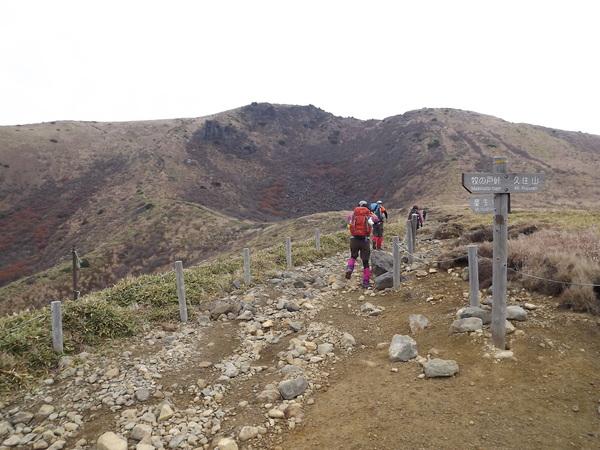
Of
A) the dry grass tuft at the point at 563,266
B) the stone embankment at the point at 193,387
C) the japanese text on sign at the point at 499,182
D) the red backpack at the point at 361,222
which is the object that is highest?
the japanese text on sign at the point at 499,182

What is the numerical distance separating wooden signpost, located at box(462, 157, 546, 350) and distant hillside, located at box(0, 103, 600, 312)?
26081 millimetres

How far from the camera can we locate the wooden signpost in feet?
16.3

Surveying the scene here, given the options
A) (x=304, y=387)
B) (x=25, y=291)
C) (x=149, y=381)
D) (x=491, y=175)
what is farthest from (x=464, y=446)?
(x=25, y=291)

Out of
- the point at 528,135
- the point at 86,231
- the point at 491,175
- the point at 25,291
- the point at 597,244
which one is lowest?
the point at 25,291

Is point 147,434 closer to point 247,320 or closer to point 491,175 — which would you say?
point 247,320

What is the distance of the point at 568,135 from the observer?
230 ft

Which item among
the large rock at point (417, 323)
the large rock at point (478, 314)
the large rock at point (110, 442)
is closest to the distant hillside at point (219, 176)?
the large rock at point (417, 323)

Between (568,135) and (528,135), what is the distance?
37.5 feet

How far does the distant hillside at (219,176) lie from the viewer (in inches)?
1553

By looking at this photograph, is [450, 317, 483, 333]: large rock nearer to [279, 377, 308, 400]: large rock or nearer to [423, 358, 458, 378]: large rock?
[423, 358, 458, 378]: large rock

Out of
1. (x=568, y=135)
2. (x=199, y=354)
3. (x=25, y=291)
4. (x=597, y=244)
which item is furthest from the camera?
(x=568, y=135)

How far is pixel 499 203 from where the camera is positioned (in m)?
5.11

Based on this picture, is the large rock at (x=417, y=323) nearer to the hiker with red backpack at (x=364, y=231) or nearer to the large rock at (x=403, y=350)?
the large rock at (x=403, y=350)

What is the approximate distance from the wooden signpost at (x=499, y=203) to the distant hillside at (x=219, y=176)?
26.1 metres
